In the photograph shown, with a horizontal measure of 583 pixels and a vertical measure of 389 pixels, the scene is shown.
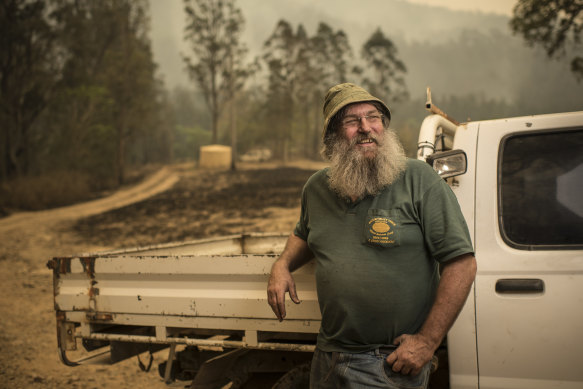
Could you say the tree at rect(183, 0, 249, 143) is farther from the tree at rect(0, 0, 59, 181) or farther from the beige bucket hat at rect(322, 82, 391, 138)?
the beige bucket hat at rect(322, 82, 391, 138)

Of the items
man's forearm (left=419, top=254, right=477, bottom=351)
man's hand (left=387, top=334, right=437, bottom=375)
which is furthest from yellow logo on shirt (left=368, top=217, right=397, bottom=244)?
man's hand (left=387, top=334, right=437, bottom=375)

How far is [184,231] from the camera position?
599 inches

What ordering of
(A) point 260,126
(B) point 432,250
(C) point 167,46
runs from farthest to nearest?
(C) point 167,46 → (A) point 260,126 → (B) point 432,250

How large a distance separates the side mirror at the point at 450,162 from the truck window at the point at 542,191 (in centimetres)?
22

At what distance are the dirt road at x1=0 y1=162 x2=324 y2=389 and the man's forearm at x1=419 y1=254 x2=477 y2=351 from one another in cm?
189

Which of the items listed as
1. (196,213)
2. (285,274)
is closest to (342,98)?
(285,274)

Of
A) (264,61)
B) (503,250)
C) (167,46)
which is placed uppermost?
(167,46)

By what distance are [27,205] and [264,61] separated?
27.7m

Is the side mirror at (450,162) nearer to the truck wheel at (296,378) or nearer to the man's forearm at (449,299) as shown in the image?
the man's forearm at (449,299)

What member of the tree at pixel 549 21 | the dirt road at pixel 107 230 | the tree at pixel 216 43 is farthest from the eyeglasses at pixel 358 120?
the tree at pixel 216 43

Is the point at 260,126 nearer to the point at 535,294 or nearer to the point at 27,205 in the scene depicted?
the point at 27,205

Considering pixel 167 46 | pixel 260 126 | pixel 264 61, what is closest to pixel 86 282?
pixel 264 61

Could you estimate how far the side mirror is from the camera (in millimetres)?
2344

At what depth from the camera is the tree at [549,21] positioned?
13.4 m
